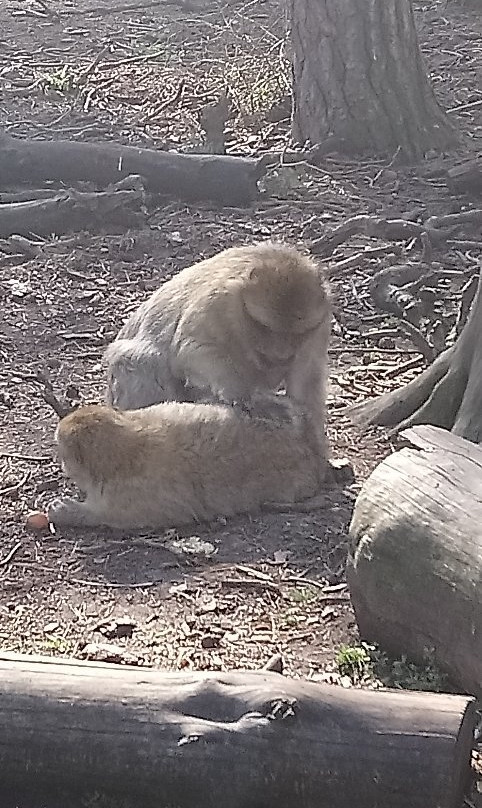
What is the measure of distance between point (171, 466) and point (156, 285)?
3.87 m

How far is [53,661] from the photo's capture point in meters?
4.17

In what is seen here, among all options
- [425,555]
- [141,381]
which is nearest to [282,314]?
[141,381]

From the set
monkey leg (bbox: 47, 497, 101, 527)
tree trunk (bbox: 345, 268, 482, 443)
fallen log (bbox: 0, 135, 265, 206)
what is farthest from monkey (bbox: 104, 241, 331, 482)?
fallen log (bbox: 0, 135, 265, 206)

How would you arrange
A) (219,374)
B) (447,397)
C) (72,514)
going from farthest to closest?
(219,374) < (447,397) < (72,514)

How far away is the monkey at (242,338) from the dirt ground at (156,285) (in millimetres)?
555

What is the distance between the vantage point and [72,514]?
6246mm

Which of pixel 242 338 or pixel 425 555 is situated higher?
pixel 425 555

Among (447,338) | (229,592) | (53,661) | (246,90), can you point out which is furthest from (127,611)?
(246,90)

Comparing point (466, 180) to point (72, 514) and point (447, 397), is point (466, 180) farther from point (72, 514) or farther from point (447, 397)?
point (72, 514)

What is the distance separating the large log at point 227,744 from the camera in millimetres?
3812

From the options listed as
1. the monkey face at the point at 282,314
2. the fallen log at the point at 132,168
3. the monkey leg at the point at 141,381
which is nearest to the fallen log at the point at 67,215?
the fallen log at the point at 132,168

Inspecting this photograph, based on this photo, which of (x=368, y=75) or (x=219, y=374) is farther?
(x=368, y=75)

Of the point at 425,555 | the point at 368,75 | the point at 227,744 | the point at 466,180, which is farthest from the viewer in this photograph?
the point at 368,75

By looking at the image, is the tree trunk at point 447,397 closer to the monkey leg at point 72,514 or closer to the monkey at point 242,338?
the monkey at point 242,338
